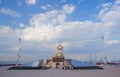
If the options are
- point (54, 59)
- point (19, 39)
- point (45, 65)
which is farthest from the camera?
point (19, 39)

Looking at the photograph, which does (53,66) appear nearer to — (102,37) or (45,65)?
(45,65)

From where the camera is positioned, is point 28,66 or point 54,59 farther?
point 28,66

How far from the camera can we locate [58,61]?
422ft

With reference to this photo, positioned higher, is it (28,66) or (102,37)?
(102,37)

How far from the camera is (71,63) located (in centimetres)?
13362

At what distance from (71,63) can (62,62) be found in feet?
22.9

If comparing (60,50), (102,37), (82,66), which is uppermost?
(102,37)

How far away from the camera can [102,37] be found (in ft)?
571

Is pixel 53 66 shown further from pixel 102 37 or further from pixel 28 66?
pixel 102 37

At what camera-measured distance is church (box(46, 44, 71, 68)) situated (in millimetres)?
127500

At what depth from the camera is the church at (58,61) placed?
418ft

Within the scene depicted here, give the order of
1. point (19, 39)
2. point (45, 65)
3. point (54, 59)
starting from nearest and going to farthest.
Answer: point (54, 59)
point (45, 65)
point (19, 39)

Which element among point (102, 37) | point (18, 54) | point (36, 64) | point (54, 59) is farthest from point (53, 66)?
point (102, 37)

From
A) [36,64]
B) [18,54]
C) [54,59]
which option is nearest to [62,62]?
[54,59]
